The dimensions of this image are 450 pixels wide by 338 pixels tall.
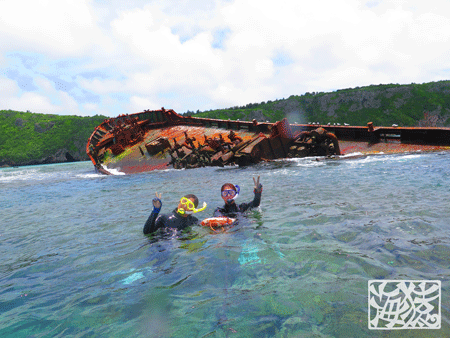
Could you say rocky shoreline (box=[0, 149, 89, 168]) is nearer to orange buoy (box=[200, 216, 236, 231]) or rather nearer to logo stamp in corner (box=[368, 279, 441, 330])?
orange buoy (box=[200, 216, 236, 231])

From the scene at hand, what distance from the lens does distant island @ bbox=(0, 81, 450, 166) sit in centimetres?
9444

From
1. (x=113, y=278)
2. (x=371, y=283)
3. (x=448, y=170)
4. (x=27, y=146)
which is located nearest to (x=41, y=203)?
(x=113, y=278)

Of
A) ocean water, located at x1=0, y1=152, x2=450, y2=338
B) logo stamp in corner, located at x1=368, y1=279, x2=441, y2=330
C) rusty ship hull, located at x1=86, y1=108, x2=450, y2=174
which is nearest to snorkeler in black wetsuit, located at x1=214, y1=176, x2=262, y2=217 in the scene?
ocean water, located at x1=0, y1=152, x2=450, y2=338

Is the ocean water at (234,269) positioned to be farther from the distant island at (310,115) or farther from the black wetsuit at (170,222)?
the distant island at (310,115)

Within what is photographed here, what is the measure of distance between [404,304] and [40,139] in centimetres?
12951

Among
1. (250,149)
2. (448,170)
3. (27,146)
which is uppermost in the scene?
(27,146)

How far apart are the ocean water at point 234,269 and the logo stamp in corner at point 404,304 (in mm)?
61

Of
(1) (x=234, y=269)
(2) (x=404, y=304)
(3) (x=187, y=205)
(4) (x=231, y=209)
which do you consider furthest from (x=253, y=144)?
(2) (x=404, y=304)

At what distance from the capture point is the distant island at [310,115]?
3718 inches

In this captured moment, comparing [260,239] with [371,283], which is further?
[260,239]

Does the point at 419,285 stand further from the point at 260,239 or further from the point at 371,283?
the point at 260,239

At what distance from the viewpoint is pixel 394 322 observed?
90.1 inches

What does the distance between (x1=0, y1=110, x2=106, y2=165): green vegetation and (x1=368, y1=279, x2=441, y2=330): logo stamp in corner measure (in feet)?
371

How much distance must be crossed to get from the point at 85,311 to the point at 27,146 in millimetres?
124407
